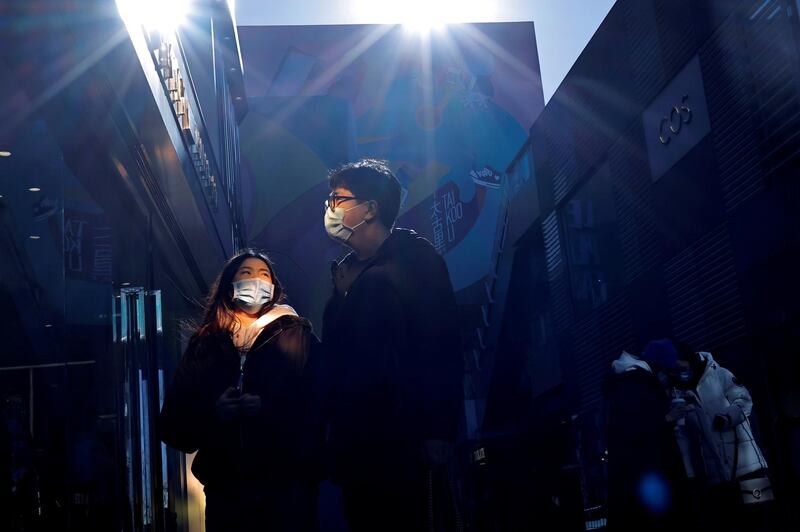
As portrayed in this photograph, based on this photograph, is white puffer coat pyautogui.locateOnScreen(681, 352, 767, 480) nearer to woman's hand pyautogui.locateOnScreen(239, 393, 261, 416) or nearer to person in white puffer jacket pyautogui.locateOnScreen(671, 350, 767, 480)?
person in white puffer jacket pyautogui.locateOnScreen(671, 350, 767, 480)

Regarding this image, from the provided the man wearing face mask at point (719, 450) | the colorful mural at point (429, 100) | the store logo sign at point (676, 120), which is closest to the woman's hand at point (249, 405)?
the man wearing face mask at point (719, 450)

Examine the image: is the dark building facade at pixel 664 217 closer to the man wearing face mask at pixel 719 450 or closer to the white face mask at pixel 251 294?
the man wearing face mask at pixel 719 450

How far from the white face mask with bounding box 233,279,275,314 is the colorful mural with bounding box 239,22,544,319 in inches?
980

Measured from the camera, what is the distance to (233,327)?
4609 millimetres

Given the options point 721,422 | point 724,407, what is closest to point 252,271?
point 721,422

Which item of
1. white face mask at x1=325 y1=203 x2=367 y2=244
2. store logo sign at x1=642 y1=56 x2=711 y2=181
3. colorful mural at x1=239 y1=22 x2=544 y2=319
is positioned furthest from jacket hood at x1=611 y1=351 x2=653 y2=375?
colorful mural at x1=239 y1=22 x2=544 y2=319

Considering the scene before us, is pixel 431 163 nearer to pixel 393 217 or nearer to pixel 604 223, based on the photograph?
pixel 604 223

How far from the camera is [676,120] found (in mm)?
13125

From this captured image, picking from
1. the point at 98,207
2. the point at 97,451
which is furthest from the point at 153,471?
the point at 98,207

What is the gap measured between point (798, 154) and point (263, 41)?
27.0 m

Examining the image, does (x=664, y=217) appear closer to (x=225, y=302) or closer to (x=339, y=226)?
(x=225, y=302)

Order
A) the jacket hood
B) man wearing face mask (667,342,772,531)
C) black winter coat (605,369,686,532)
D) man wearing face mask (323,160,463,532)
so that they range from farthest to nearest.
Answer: man wearing face mask (667,342,772,531), the jacket hood, black winter coat (605,369,686,532), man wearing face mask (323,160,463,532)

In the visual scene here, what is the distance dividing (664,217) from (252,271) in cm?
982

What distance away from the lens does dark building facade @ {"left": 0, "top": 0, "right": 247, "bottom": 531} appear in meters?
4.38
